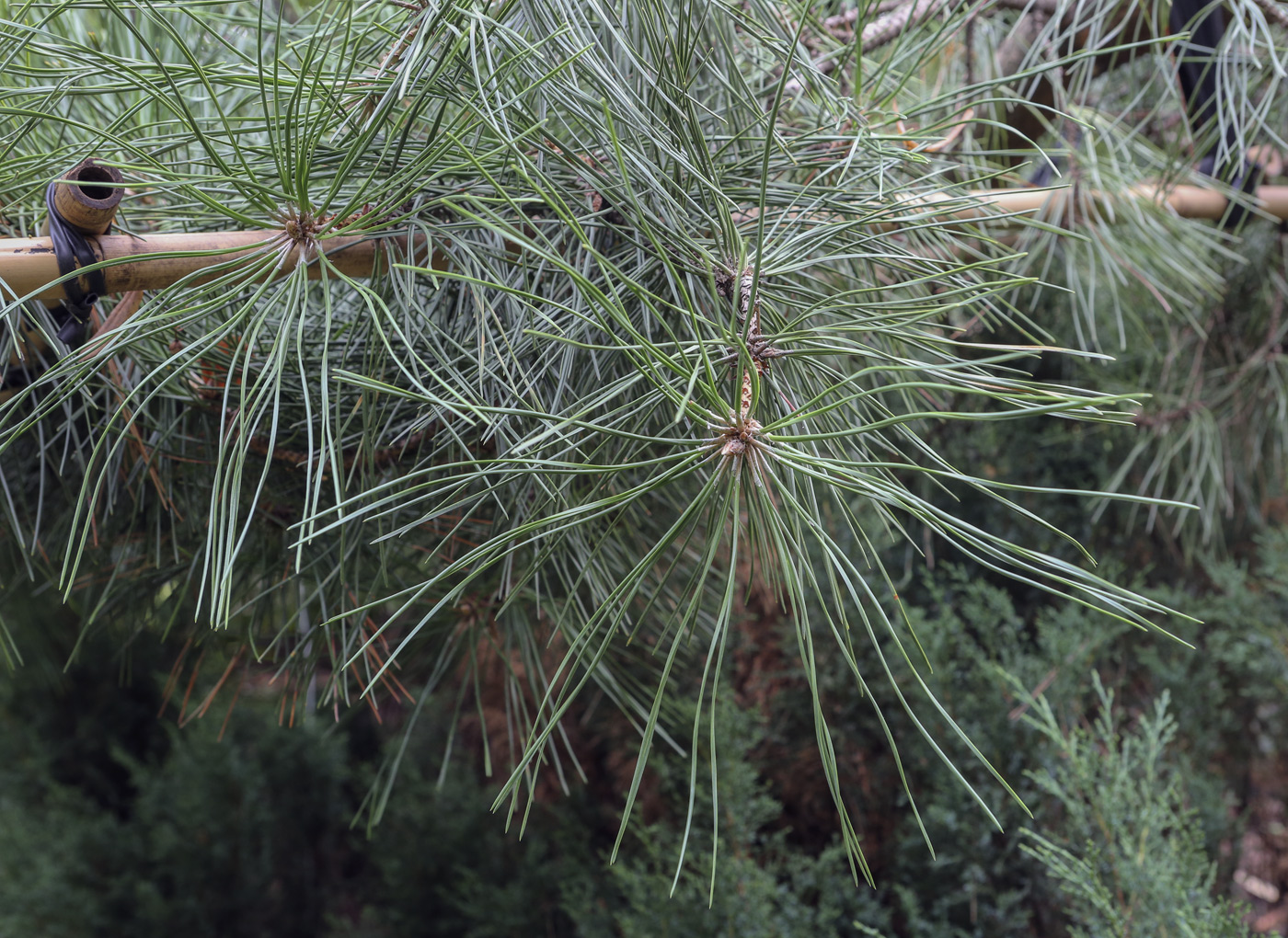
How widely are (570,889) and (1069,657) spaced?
466 mm

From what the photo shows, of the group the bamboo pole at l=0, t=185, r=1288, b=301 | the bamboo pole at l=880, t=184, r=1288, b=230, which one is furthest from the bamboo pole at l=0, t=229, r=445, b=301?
the bamboo pole at l=880, t=184, r=1288, b=230

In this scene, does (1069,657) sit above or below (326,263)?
below

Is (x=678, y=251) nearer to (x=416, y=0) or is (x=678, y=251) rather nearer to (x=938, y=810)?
(x=416, y=0)

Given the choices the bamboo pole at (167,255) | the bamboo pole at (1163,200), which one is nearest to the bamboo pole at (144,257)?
the bamboo pole at (167,255)

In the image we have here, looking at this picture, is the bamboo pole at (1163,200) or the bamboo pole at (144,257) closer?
the bamboo pole at (144,257)

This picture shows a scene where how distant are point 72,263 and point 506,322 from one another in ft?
0.39

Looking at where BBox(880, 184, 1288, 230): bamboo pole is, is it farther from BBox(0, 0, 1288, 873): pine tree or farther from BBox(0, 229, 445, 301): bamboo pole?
BBox(0, 229, 445, 301): bamboo pole

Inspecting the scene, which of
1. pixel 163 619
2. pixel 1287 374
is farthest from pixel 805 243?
pixel 1287 374

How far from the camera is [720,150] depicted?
0.83 ft

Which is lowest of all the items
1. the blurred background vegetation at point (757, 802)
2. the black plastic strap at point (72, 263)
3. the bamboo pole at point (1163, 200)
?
the blurred background vegetation at point (757, 802)

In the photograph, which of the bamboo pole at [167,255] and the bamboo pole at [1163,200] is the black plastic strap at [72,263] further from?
the bamboo pole at [1163,200]

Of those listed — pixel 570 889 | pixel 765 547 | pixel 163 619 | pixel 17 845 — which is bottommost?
pixel 17 845

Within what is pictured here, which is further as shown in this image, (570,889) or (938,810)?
(570,889)

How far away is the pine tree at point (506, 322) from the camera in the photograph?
19 centimetres
